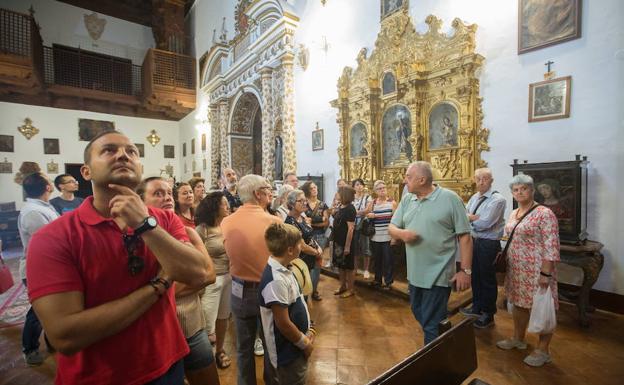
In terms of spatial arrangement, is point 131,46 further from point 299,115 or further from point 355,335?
point 355,335

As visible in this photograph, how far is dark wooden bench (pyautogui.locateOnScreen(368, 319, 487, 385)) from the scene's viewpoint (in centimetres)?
108

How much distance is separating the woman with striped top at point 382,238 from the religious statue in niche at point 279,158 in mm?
4646

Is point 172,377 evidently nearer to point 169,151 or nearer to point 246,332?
point 246,332

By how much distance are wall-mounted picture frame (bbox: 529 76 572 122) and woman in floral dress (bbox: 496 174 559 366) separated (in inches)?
71.6

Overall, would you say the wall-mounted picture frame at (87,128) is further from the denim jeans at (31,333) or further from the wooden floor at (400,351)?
the denim jeans at (31,333)

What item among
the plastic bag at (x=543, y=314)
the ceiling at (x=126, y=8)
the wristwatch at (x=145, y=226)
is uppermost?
the ceiling at (x=126, y=8)

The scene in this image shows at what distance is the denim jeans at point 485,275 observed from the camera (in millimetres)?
3392

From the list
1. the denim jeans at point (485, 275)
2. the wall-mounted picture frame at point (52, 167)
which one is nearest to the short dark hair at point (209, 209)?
the denim jeans at point (485, 275)

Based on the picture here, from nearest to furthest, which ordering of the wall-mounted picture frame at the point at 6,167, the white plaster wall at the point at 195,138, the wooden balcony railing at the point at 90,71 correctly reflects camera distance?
the wall-mounted picture frame at the point at 6,167 < the wooden balcony railing at the point at 90,71 < the white plaster wall at the point at 195,138

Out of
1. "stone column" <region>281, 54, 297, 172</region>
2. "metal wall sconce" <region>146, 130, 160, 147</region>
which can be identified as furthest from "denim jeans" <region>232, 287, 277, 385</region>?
"metal wall sconce" <region>146, 130, 160, 147</region>

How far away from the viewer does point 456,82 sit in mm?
4762

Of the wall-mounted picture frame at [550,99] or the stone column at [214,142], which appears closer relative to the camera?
the wall-mounted picture frame at [550,99]

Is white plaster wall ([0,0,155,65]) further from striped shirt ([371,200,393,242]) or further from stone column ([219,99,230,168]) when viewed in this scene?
striped shirt ([371,200,393,242])

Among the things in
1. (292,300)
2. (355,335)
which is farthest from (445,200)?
(355,335)
